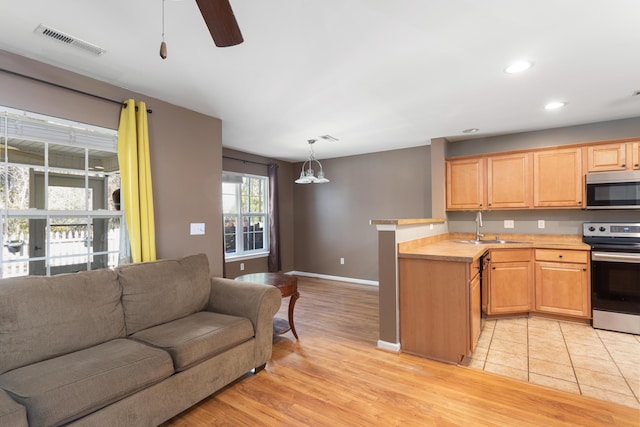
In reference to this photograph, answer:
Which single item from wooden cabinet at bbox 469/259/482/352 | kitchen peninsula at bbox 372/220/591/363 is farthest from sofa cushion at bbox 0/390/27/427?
wooden cabinet at bbox 469/259/482/352

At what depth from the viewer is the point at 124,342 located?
2.03 metres

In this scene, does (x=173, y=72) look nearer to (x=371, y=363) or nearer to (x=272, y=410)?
(x=272, y=410)

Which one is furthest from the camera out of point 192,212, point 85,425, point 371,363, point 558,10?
point 192,212

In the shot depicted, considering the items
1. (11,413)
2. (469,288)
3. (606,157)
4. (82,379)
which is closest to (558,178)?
(606,157)

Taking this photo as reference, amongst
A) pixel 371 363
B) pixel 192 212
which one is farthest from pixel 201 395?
pixel 192 212

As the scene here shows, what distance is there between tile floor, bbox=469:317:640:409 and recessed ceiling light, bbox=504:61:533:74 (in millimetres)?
2479

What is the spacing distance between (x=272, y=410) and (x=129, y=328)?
1189 millimetres

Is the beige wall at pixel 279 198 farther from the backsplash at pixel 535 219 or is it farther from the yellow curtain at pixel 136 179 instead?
the backsplash at pixel 535 219

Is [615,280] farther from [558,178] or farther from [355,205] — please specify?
[355,205]

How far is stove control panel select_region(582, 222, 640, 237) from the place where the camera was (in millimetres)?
3514

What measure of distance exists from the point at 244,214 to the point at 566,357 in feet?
16.3

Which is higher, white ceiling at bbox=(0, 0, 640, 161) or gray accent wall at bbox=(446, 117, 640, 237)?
white ceiling at bbox=(0, 0, 640, 161)

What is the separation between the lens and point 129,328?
2.22 m

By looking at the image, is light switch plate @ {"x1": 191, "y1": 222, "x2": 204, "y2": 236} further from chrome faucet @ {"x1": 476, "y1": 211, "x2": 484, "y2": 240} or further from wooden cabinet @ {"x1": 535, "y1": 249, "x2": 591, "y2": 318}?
wooden cabinet @ {"x1": 535, "y1": 249, "x2": 591, "y2": 318}
